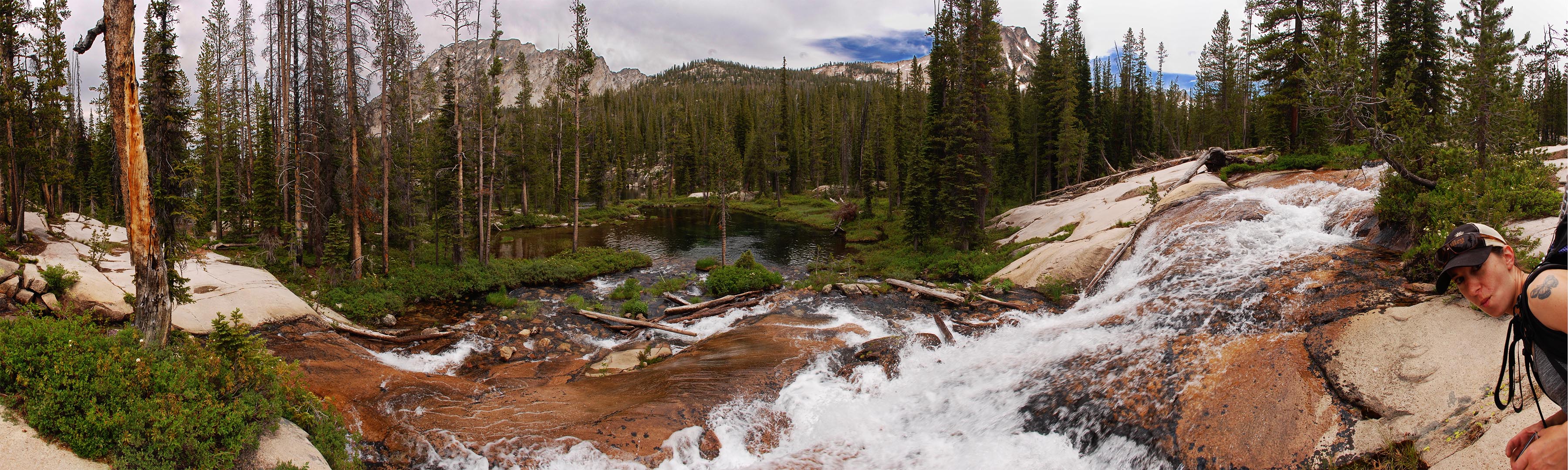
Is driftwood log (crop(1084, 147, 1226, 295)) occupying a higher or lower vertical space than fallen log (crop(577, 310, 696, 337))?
higher

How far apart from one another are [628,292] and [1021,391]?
15563mm

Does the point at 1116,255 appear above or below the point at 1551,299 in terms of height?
below

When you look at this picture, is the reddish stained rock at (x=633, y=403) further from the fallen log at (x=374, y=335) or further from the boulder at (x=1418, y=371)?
the boulder at (x=1418, y=371)

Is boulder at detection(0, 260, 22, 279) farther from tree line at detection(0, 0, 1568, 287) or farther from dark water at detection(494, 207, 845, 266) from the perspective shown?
dark water at detection(494, 207, 845, 266)

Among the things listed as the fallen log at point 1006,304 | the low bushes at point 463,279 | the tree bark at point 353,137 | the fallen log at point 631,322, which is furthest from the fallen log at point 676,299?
the tree bark at point 353,137

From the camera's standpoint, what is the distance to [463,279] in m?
22.7

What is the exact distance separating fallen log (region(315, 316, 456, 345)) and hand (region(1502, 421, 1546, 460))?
18415 millimetres

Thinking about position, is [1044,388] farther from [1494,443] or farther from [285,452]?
[285,452]

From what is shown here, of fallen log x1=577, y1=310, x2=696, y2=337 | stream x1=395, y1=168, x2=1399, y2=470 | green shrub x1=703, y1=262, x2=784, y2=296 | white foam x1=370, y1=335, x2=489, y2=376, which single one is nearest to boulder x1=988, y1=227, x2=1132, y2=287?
stream x1=395, y1=168, x2=1399, y2=470

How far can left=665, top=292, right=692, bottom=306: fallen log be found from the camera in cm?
2048

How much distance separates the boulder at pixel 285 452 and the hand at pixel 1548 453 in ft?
32.6

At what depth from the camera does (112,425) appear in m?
5.96

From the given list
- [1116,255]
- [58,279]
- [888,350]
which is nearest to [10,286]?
[58,279]

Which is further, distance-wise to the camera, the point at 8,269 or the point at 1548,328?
the point at 8,269
